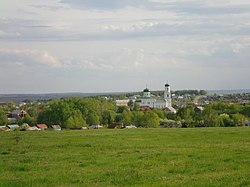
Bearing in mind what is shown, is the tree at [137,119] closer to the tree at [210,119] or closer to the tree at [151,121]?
the tree at [151,121]

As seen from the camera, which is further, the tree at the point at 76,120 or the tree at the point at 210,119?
the tree at the point at 76,120

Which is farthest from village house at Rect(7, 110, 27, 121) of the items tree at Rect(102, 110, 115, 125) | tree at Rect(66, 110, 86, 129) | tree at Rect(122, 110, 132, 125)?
tree at Rect(66, 110, 86, 129)

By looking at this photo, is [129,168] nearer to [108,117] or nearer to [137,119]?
[137,119]

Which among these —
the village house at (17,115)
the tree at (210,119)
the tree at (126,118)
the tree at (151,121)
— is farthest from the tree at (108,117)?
the village house at (17,115)

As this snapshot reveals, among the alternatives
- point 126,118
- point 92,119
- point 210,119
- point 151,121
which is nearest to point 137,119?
point 126,118

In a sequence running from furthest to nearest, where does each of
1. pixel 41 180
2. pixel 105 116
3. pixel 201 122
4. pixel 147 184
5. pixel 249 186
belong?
pixel 105 116
pixel 201 122
pixel 41 180
pixel 147 184
pixel 249 186

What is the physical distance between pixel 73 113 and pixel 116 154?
74526 millimetres

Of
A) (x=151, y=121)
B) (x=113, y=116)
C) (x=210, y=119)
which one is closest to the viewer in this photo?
(x=210, y=119)

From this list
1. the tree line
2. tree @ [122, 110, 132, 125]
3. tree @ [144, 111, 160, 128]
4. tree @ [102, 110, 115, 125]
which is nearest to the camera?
the tree line

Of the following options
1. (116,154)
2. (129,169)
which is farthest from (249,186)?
(116,154)

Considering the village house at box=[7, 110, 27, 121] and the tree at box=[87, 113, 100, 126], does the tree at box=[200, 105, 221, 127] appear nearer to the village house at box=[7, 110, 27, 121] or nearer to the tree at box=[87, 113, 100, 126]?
the tree at box=[87, 113, 100, 126]

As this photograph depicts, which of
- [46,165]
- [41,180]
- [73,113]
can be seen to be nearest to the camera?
[41,180]

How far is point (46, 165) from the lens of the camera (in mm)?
19906

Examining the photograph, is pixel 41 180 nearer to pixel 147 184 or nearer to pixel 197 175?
pixel 147 184
